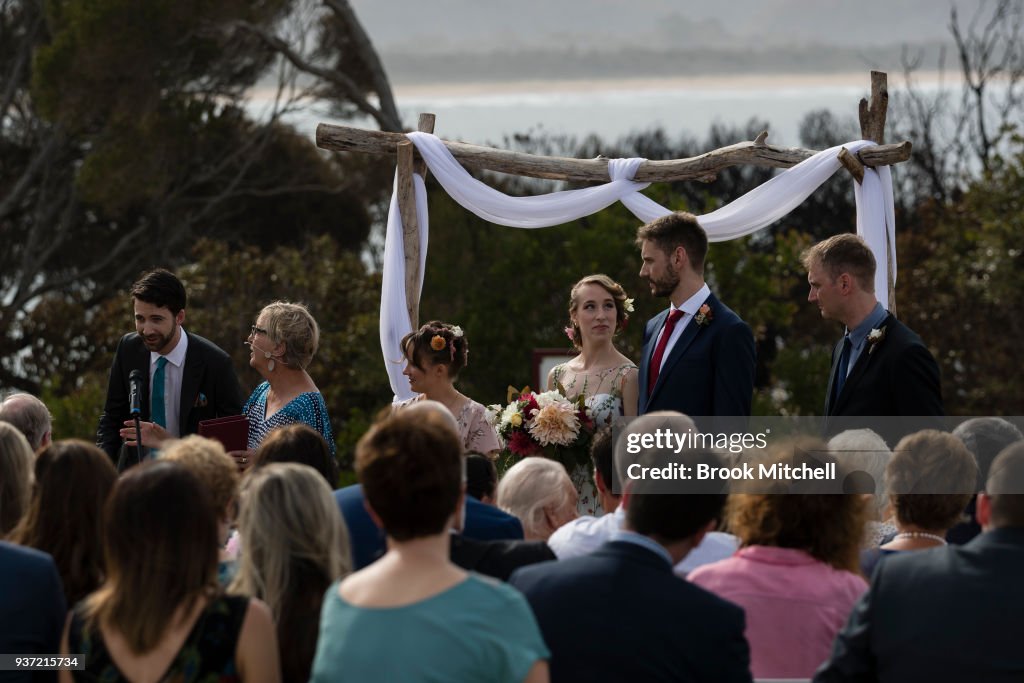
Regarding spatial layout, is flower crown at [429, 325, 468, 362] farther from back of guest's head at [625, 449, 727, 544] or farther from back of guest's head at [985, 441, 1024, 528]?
back of guest's head at [985, 441, 1024, 528]

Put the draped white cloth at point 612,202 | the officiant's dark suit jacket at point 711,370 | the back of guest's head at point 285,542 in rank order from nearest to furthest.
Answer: the back of guest's head at point 285,542 < the officiant's dark suit jacket at point 711,370 < the draped white cloth at point 612,202

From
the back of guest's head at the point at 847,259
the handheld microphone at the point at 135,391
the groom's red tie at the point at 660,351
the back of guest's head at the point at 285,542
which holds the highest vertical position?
the back of guest's head at the point at 847,259

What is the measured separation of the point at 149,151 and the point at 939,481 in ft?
64.6

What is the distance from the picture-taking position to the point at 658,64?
25703 mm

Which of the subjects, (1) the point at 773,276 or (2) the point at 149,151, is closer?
(1) the point at 773,276

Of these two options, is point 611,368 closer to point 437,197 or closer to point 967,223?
point 437,197

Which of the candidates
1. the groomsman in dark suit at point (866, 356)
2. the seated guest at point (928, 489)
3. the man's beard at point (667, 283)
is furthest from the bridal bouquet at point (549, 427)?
the seated guest at point (928, 489)

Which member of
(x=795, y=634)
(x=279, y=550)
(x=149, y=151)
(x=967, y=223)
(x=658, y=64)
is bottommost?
(x=795, y=634)

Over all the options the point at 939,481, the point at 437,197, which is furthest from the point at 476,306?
the point at 939,481

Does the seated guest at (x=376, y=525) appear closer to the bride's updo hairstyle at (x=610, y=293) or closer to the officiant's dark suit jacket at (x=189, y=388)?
the officiant's dark suit jacket at (x=189, y=388)

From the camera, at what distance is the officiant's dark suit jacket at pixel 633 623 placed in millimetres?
2928

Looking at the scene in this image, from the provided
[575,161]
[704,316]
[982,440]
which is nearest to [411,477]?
[982,440]

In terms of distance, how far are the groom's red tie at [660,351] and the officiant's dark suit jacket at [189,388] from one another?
1.95 metres

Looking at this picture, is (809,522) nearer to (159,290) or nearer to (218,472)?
(218,472)
